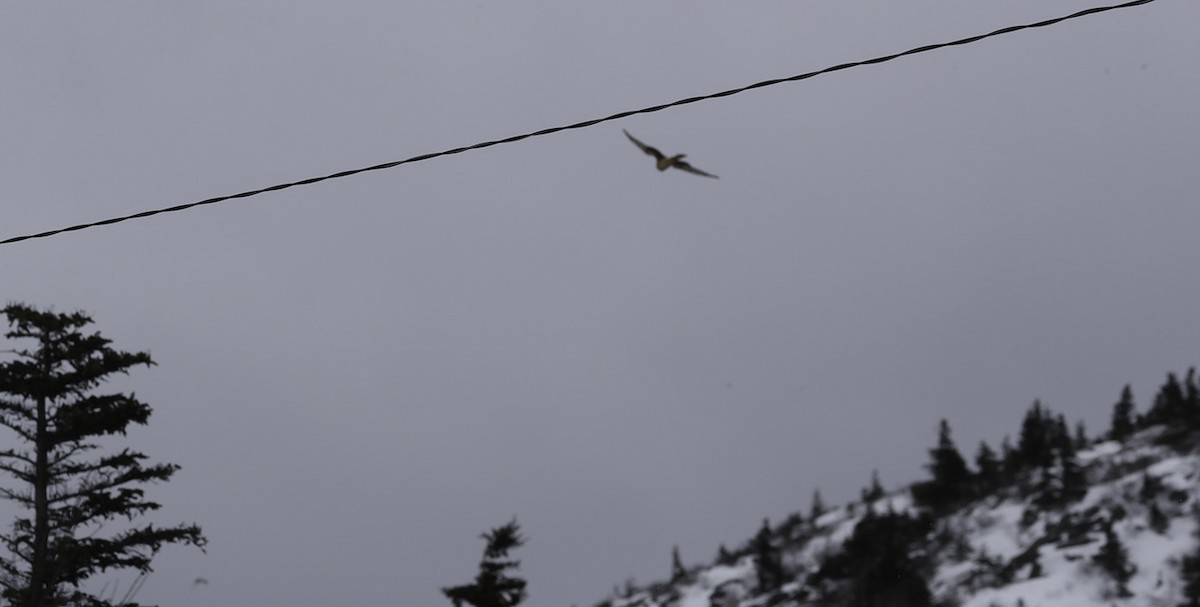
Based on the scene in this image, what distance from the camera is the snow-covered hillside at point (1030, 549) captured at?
7238 cm

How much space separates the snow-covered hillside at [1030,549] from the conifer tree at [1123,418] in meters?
2.33

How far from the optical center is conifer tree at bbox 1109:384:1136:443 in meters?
114

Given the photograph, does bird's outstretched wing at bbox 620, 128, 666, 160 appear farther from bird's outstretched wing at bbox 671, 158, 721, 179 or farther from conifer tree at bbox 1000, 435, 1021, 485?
conifer tree at bbox 1000, 435, 1021, 485

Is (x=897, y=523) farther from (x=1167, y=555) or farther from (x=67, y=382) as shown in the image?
(x=67, y=382)

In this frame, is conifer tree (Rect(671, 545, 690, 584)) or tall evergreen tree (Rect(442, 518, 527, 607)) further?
conifer tree (Rect(671, 545, 690, 584))

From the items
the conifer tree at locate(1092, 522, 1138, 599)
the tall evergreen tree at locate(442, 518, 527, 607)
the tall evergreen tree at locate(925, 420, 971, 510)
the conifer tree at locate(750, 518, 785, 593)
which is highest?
the tall evergreen tree at locate(925, 420, 971, 510)

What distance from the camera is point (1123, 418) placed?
121 meters

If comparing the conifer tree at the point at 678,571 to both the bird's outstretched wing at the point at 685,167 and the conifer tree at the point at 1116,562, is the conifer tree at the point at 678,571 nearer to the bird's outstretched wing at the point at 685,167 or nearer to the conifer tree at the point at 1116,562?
the conifer tree at the point at 1116,562

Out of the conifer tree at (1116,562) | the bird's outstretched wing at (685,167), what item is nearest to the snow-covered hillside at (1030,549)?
the conifer tree at (1116,562)

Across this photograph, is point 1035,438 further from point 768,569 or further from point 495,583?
point 495,583

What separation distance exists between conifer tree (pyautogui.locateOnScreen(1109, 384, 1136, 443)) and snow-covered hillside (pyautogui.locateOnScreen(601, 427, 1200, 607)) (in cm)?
233

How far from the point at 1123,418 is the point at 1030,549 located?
4323 centimetres

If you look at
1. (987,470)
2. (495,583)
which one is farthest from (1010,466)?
(495,583)

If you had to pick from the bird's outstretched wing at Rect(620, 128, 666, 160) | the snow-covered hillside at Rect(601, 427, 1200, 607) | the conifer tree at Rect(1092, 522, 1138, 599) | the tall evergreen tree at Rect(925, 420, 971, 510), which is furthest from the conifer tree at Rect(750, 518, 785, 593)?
the bird's outstretched wing at Rect(620, 128, 666, 160)
